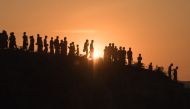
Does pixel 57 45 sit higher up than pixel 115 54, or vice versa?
pixel 57 45

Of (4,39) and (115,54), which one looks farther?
(115,54)

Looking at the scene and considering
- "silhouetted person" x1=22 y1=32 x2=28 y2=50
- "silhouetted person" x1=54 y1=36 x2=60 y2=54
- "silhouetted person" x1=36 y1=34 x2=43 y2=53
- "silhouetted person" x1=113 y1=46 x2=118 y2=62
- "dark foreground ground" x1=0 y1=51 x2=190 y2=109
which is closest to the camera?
"dark foreground ground" x1=0 y1=51 x2=190 y2=109

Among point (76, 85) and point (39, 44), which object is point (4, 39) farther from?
point (76, 85)

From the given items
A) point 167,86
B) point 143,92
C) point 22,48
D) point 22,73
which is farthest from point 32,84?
point 167,86

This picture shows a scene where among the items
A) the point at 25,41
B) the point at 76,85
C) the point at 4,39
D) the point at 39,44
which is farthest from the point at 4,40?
the point at 76,85

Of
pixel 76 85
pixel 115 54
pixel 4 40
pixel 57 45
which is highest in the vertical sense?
pixel 4 40

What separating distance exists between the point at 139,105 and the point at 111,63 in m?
5.36

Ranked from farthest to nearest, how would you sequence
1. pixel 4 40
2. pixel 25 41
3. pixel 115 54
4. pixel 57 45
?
1. pixel 115 54
2. pixel 57 45
3. pixel 25 41
4. pixel 4 40

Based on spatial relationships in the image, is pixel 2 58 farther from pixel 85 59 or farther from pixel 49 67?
pixel 85 59

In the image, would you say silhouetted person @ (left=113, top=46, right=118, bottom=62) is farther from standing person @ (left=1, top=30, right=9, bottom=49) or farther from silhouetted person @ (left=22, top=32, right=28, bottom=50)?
standing person @ (left=1, top=30, right=9, bottom=49)

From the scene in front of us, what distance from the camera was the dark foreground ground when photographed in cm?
5578

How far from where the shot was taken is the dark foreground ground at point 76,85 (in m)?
55.8

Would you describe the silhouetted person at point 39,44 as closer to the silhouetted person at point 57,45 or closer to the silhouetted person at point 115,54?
the silhouetted person at point 57,45

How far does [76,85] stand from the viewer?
60.8 metres
